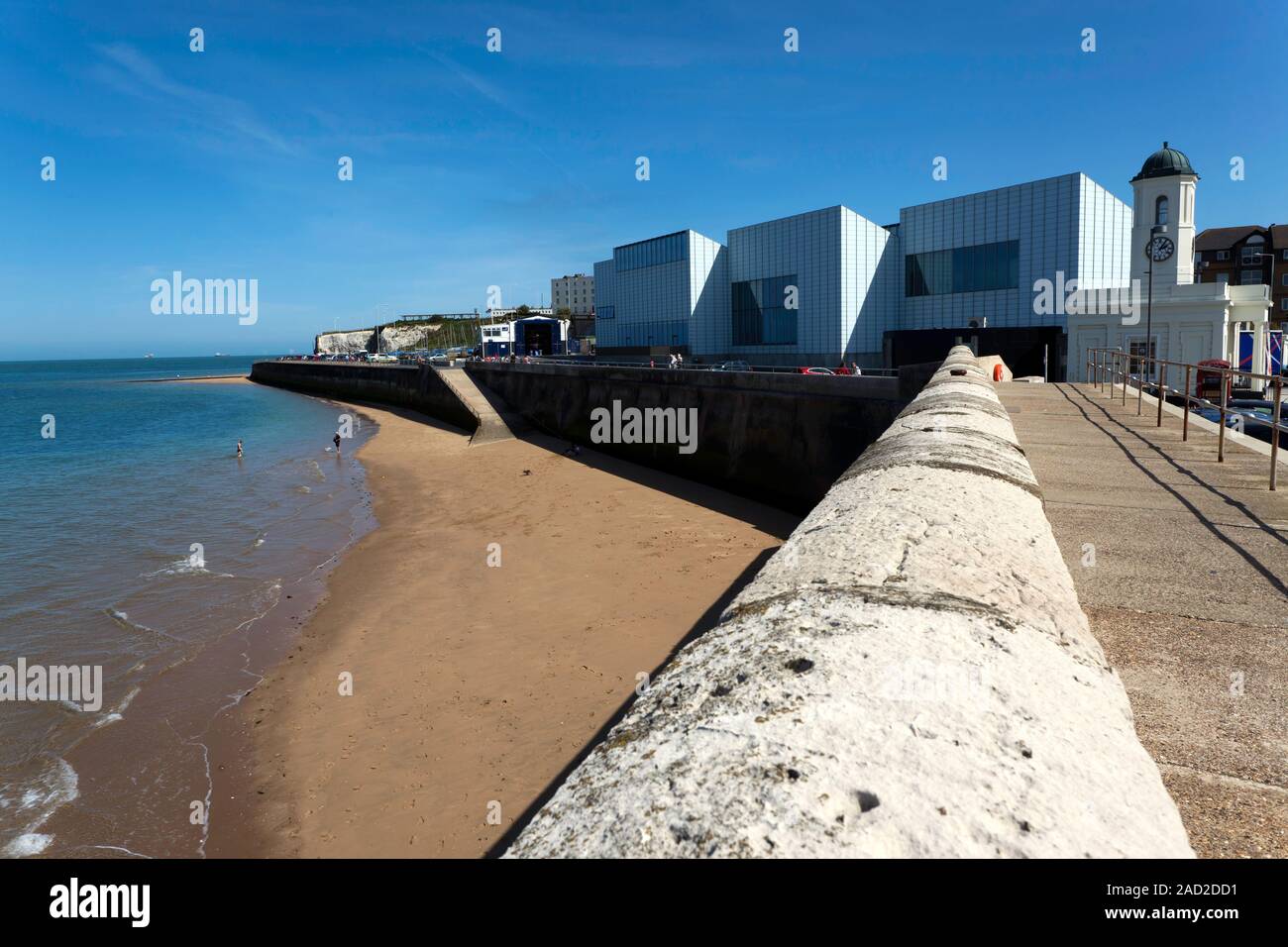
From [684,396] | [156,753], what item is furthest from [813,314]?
[156,753]

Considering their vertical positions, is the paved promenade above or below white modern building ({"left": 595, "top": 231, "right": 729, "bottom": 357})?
below

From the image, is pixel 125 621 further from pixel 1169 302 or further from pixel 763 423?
pixel 1169 302

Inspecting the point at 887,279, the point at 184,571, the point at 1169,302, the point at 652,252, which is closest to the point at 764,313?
the point at 887,279

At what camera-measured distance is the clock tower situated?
31.5 metres

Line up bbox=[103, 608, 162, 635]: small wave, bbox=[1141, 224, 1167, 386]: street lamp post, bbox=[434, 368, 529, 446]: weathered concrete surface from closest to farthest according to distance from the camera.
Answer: bbox=[103, 608, 162, 635]: small wave
bbox=[1141, 224, 1167, 386]: street lamp post
bbox=[434, 368, 529, 446]: weathered concrete surface

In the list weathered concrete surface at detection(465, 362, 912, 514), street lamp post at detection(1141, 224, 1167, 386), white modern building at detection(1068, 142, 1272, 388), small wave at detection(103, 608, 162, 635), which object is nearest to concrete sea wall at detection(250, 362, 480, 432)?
weathered concrete surface at detection(465, 362, 912, 514)

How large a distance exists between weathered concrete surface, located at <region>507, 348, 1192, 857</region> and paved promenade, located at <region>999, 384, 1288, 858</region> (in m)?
0.37

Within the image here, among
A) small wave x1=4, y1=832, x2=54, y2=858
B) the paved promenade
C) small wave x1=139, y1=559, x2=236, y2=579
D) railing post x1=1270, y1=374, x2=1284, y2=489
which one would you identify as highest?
railing post x1=1270, y1=374, x2=1284, y2=489

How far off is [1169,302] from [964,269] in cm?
1070

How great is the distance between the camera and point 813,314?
1695 inches

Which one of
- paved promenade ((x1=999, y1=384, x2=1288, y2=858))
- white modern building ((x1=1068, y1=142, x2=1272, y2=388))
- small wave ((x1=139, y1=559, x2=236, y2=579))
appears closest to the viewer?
paved promenade ((x1=999, y1=384, x2=1288, y2=858))

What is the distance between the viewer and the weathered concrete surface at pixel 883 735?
53.7 inches

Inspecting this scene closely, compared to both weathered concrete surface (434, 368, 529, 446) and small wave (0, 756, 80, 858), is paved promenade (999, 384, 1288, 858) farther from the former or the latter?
weathered concrete surface (434, 368, 529, 446)

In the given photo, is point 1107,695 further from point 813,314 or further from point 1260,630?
point 813,314
